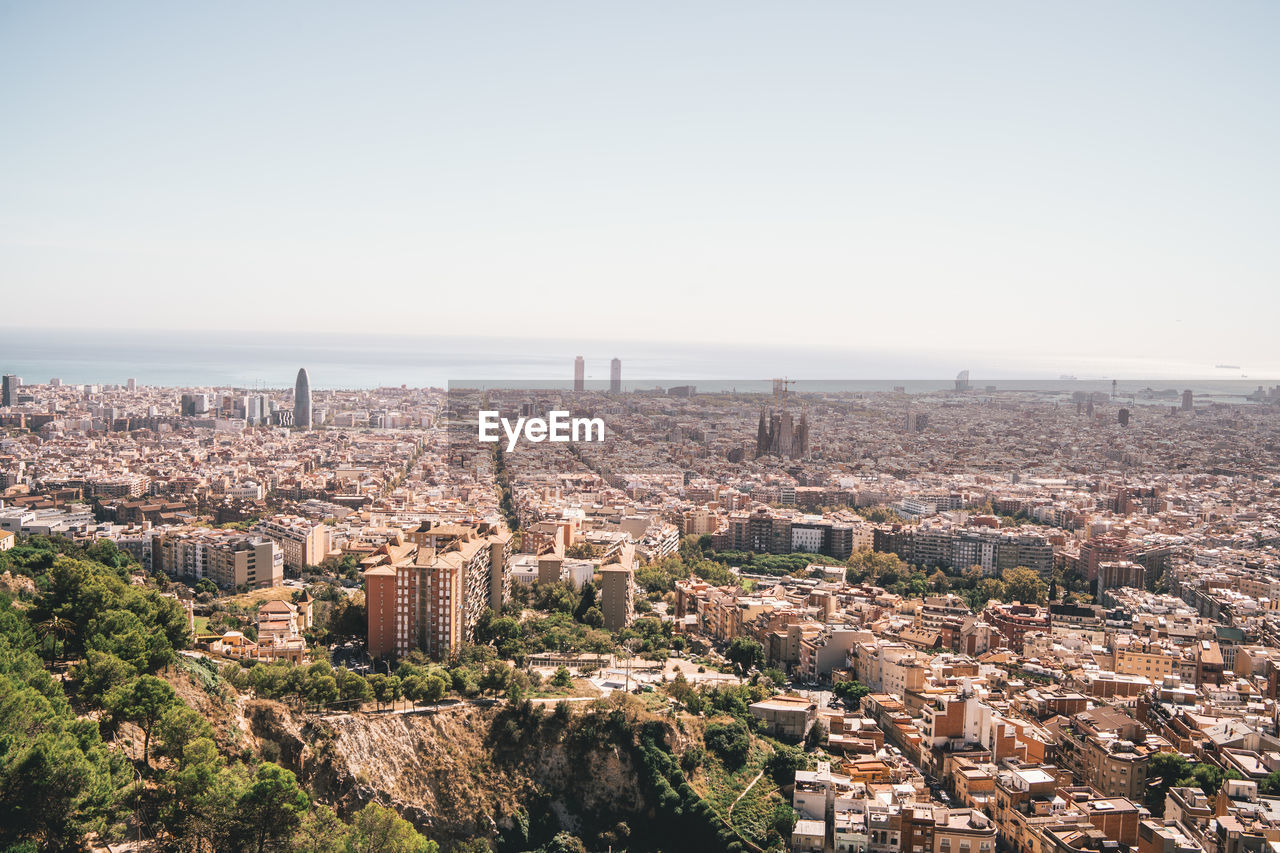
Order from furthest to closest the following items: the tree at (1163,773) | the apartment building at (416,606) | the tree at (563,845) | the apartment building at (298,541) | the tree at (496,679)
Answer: the apartment building at (298,541) → the apartment building at (416,606) → the tree at (496,679) → the tree at (1163,773) → the tree at (563,845)

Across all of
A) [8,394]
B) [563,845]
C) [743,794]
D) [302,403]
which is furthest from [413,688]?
[302,403]

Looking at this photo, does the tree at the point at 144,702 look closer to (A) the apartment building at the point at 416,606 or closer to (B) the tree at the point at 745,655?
(A) the apartment building at the point at 416,606

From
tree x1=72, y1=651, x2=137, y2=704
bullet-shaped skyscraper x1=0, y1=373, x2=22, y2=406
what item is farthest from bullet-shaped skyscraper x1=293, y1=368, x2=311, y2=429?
tree x1=72, y1=651, x2=137, y2=704

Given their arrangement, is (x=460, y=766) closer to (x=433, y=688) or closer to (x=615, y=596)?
(x=433, y=688)

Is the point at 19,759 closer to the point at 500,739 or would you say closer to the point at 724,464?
the point at 500,739

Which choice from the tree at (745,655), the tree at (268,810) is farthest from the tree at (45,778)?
the tree at (745,655)

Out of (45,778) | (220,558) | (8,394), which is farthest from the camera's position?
(8,394)
